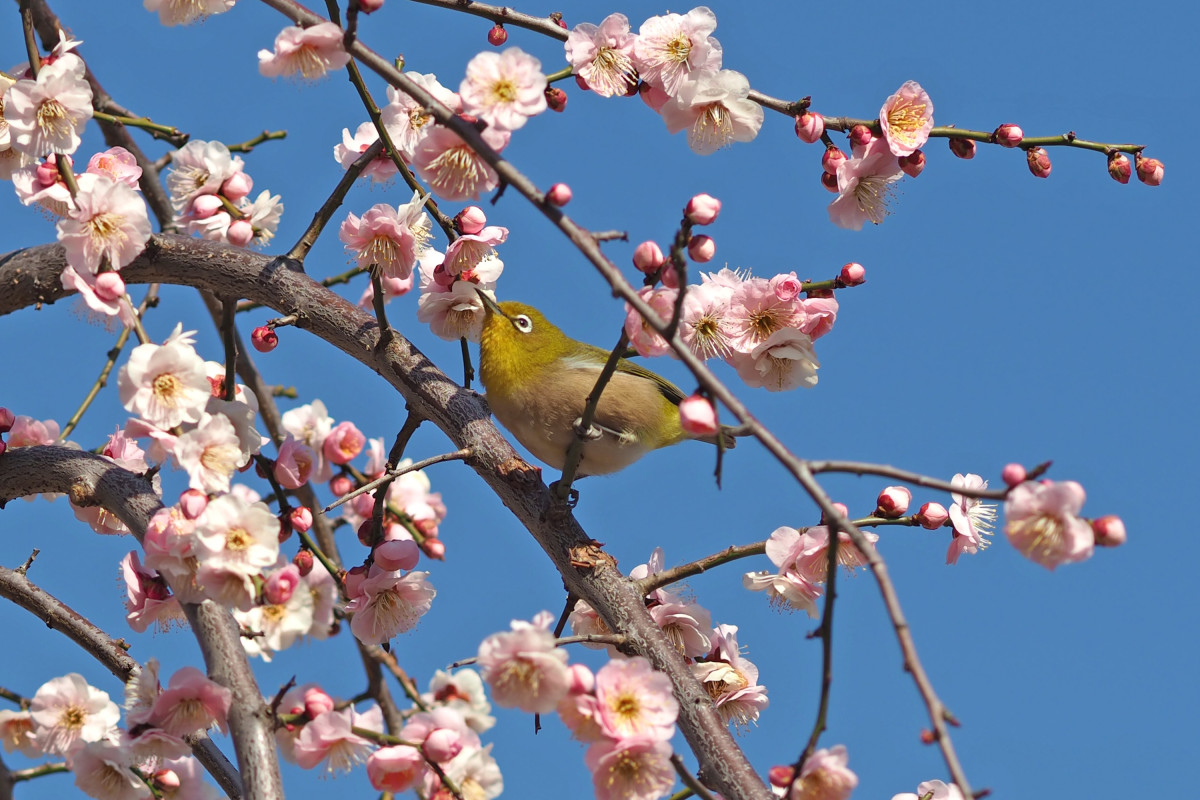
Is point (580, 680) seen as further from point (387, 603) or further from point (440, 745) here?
point (387, 603)

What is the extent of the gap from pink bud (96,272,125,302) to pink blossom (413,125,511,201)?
77cm

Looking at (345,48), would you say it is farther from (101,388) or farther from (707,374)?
(101,388)

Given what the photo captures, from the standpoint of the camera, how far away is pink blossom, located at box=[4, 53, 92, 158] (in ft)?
9.18

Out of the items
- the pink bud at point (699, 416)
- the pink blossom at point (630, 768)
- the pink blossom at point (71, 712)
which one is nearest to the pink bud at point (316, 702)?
the pink blossom at point (630, 768)

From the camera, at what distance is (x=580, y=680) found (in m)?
2.15

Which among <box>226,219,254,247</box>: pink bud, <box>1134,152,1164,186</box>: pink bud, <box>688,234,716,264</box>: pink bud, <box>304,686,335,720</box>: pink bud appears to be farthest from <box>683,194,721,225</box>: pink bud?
<box>226,219,254,247</box>: pink bud

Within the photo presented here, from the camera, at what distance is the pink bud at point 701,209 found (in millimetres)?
2434

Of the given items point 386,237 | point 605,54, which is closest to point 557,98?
point 605,54

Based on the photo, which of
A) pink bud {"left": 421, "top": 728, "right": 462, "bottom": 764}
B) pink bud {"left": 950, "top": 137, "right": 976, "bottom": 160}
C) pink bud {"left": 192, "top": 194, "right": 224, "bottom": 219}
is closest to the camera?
pink bud {"left": 421, "top": 728, "right": 462, "bottom": 764}

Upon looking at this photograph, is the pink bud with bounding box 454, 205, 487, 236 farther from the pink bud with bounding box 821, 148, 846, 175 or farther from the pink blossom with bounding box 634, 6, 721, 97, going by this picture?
the pink bud with bounding box 821, 148, 846, 175

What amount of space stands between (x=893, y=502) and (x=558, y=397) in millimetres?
1213

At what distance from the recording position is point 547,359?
3959 mm

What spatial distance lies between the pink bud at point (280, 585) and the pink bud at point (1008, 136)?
91.0 inches

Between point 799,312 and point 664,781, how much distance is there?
143 cm
